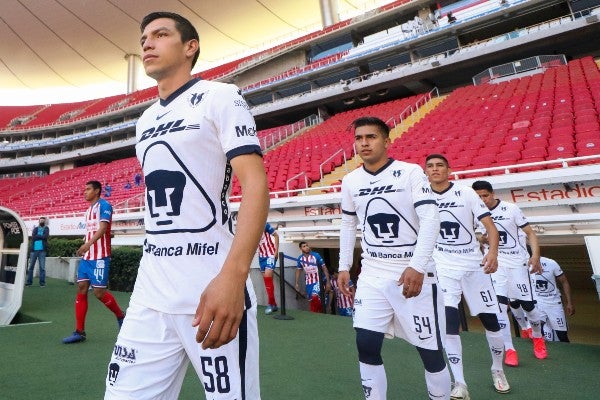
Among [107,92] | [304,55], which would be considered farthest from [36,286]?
[107,92]

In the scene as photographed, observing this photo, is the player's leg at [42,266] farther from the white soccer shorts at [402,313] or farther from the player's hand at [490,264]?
the player's hand at [490,264]

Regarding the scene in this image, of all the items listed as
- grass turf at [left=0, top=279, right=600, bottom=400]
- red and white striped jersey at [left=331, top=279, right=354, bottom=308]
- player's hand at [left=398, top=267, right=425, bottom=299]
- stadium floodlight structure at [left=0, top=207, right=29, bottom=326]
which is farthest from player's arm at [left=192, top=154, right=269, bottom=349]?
red and white striped jersey at [left=331, top=279, right=354, bottom=308]

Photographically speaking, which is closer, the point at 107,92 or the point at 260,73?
the point at 260,73

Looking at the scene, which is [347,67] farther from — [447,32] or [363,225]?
[363,225]

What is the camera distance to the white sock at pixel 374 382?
6.81ft

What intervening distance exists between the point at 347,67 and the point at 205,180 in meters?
22.9

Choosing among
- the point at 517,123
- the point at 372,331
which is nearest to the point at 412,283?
the point at 372,331

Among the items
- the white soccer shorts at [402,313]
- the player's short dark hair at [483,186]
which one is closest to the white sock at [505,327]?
the player's short dark hair at [483,186]

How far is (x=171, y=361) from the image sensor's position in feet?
3.86

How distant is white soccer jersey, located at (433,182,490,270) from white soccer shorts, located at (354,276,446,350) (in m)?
1.18

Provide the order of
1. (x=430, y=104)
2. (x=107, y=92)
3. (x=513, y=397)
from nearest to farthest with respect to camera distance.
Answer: (x=513, y=397)
(x=430, y=104)
(x=107, y=92)

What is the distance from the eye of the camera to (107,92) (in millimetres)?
44344

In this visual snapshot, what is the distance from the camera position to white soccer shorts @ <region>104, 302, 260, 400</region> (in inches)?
43.4

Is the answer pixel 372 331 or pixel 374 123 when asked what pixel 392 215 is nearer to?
pixel 374 123
